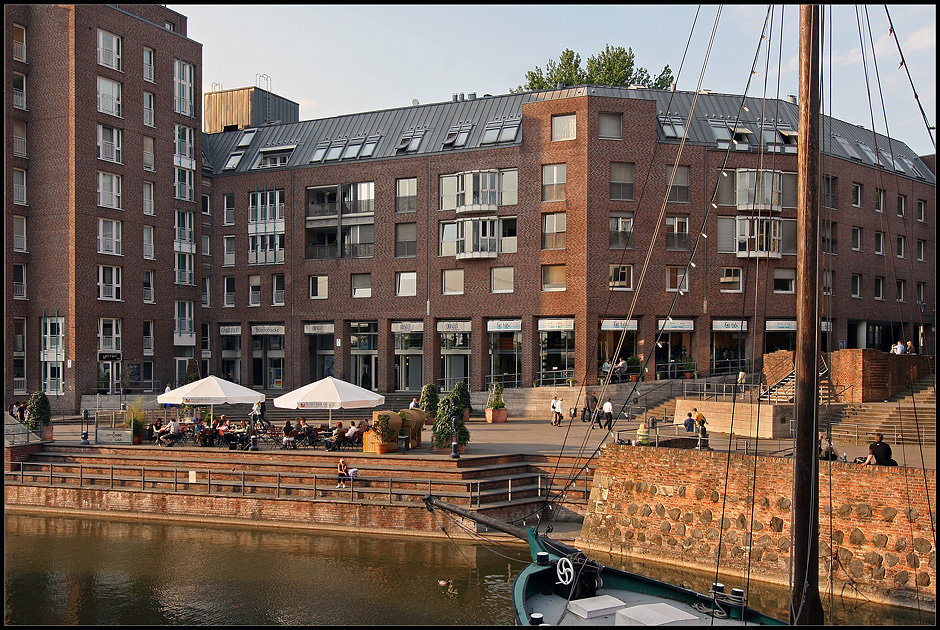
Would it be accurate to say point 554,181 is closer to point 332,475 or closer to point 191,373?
point 191,373

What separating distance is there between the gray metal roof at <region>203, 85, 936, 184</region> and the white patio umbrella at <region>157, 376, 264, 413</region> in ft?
77.5

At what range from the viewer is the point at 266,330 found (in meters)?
53.5

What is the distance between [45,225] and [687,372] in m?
34.1

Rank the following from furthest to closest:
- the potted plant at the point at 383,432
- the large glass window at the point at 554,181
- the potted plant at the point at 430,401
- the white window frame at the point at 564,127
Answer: the large glass window at the point at 554,181, the white window frame at the point at 564,127, the potted plant at the point at 430,401, the potted plant at the point at 383,432

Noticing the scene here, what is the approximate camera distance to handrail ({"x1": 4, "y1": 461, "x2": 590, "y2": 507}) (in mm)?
22812

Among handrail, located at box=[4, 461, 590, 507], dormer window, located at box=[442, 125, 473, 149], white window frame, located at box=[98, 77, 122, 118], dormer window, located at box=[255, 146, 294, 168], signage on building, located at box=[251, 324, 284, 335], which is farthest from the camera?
dormer window, located at box=[255, 146, 294, 168]

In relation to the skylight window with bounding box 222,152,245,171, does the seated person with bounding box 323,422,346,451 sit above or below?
below

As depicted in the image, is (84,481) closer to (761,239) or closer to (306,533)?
(306,533)

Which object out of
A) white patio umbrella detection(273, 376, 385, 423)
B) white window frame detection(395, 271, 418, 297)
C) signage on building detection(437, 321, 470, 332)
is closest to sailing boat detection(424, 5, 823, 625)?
white patio umbrella detection(273, 376, 385, 423)

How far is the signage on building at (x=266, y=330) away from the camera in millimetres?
53031

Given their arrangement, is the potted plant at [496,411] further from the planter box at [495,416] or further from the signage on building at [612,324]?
the signage on building at [612,324]

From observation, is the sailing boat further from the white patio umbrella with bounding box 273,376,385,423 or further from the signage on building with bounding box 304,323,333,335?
the signage on building with bounding box 304,323,333,335

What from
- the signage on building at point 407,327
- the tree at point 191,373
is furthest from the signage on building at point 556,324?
the tree at point 191,373

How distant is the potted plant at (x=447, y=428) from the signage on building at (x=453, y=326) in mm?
20621
